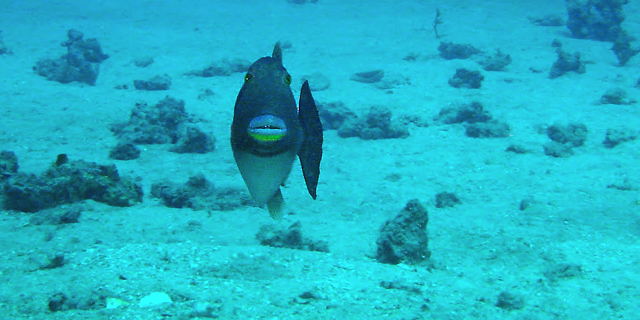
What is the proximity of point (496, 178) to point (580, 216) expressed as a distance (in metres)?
1.87

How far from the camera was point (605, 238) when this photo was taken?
6.64m

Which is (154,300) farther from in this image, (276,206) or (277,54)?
(277,54)

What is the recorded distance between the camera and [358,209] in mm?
7816

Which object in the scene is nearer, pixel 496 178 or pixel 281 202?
pixel 281 202

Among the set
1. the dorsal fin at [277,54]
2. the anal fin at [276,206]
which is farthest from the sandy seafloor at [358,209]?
the dorsal fin at [277,54]

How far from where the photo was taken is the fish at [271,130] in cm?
151

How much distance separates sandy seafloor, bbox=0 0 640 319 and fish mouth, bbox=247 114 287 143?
3.02 metres

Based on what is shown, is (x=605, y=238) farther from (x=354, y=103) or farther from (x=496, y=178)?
(x=354, y=103)

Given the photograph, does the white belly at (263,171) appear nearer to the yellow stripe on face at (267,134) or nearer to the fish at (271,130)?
the fish at (271,130)

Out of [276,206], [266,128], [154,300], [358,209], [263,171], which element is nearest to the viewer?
[266,128]

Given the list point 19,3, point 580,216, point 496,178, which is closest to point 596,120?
point 496,178

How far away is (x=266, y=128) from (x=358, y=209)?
255 inches

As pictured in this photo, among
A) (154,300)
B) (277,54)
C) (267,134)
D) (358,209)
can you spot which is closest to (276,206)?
(267,134)

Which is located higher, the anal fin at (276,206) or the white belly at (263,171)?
the white belly at (263,171)
